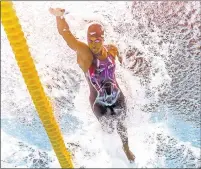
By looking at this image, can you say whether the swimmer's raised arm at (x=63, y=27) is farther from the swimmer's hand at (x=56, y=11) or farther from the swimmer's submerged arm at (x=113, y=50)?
the swimmer's submerged arm at (x=113, y=50)

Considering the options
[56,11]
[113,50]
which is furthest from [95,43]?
[56,11]

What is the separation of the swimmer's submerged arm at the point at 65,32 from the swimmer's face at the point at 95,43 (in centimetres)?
6

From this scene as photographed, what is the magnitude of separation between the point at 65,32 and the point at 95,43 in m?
0.15

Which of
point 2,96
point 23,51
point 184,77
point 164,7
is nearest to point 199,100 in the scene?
point 184,77

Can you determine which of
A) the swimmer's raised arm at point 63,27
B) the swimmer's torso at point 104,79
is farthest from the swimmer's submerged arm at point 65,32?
the swimmer's torso at point 104,79

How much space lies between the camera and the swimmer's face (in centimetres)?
170

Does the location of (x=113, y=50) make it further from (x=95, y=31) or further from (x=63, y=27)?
(x=63, y=27)

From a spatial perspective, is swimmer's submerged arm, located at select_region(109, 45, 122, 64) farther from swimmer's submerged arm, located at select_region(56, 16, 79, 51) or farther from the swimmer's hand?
the swimmer's hand

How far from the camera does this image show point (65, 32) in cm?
163

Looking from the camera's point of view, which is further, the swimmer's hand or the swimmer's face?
the swimmer's face

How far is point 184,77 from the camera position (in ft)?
7.30

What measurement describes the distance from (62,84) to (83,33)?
1.50 ft

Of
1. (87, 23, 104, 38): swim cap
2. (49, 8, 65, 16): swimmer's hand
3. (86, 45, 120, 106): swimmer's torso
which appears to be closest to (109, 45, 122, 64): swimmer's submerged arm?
(86, 45, 120, 106): swimmer's torso

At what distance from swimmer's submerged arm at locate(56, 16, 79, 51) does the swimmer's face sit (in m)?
0.06
